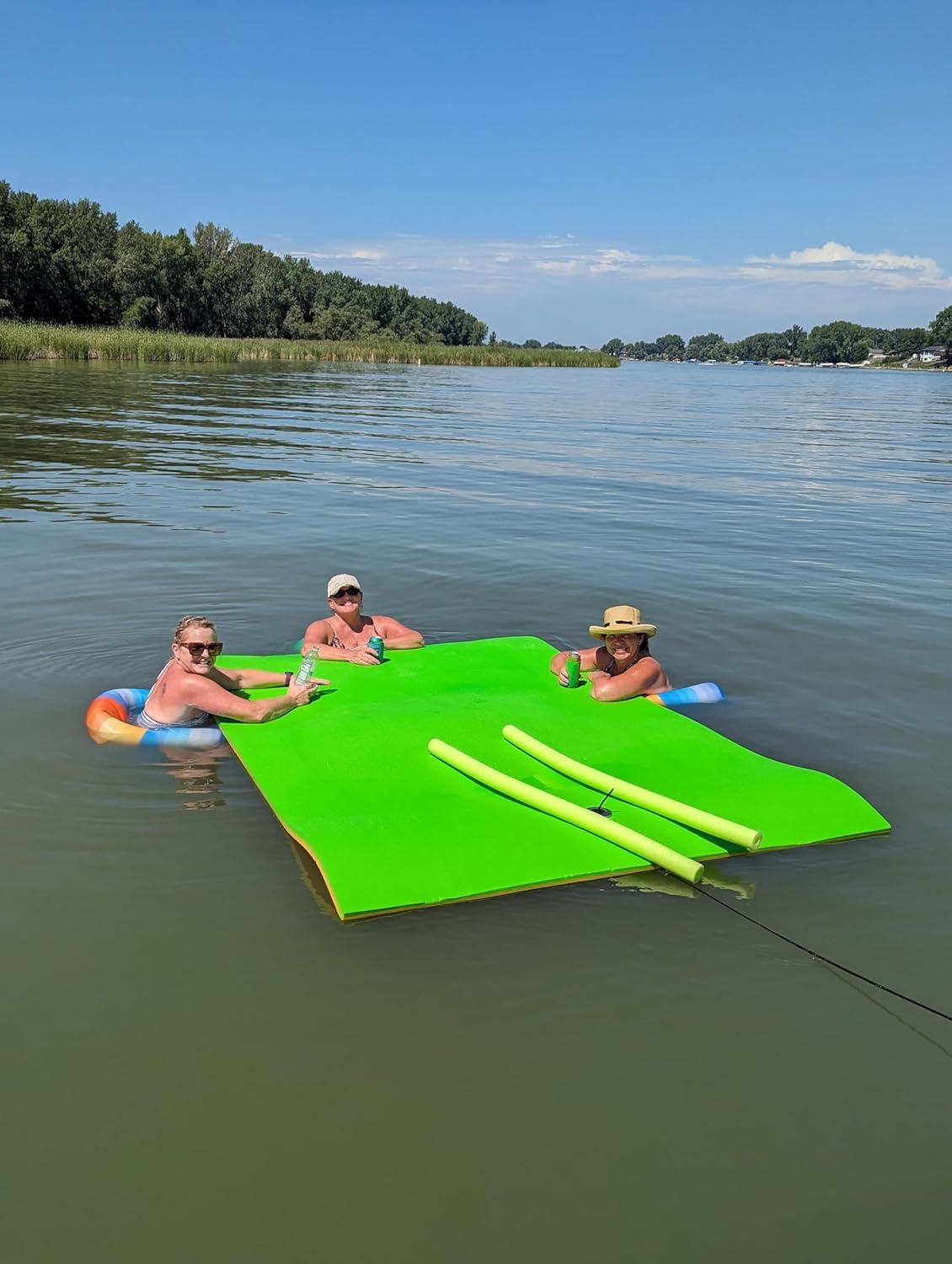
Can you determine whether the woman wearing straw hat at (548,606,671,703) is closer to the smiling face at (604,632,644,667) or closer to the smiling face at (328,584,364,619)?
the smiling face at (604,632,644,667)

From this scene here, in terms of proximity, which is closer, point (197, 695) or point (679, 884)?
point (679, 884)

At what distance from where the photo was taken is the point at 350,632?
8445 millimetres

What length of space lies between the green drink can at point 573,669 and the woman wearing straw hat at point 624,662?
0.03 m

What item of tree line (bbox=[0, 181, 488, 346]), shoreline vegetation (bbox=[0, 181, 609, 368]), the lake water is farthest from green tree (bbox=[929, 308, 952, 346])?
the lake water

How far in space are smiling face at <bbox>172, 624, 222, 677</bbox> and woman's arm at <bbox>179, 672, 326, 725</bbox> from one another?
0.09 meters

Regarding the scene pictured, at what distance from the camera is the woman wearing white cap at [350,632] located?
8.12 m

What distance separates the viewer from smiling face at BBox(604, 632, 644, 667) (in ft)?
24.0

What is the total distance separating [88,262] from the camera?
71.6 metres

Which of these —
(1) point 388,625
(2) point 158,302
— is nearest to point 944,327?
(2) point 158,302

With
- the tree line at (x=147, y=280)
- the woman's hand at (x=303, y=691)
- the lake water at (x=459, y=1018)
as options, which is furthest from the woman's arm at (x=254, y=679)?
the tree line at (x=147, y=280)

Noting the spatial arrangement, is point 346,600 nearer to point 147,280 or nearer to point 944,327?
point 147,280

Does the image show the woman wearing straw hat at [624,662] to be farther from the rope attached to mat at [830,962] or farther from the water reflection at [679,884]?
the rope attached to mat at [830,962]

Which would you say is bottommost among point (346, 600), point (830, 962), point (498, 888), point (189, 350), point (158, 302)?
point (830, 962)

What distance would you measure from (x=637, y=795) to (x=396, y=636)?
3.53 metres
